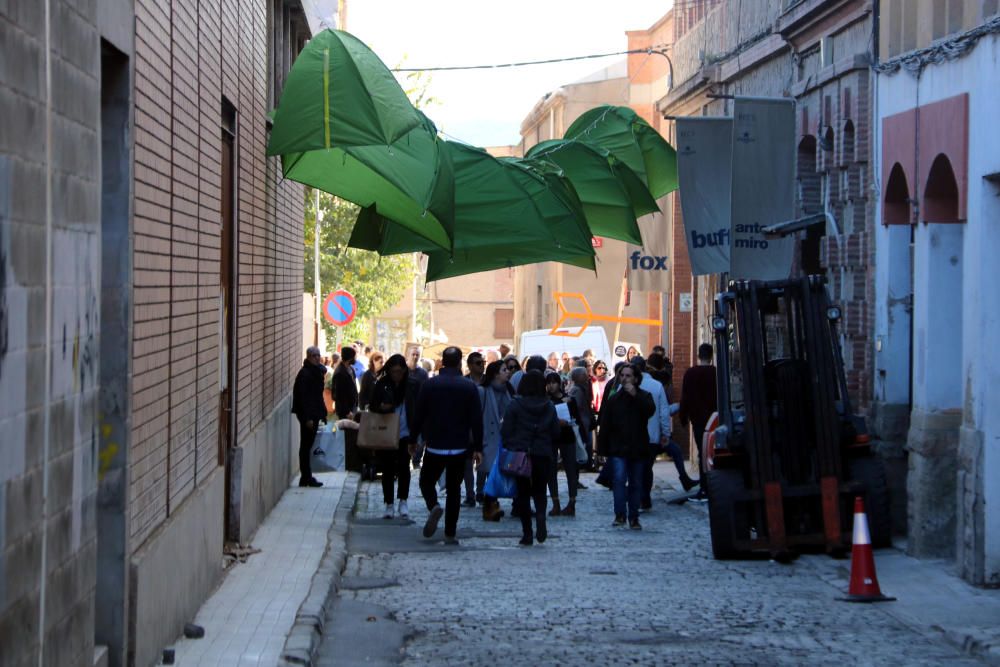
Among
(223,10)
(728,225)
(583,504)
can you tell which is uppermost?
(223,10)

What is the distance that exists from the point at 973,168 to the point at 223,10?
588 centimetres

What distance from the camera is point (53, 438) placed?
533 centimetres

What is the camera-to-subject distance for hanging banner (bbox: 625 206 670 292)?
25516 mm

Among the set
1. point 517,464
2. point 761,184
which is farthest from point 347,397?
point 517,464

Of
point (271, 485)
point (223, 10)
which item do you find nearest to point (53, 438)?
point (223, 10)

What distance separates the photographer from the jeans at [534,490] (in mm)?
14078

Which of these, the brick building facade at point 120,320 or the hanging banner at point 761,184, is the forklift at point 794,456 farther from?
the brick building facade at point 120,320

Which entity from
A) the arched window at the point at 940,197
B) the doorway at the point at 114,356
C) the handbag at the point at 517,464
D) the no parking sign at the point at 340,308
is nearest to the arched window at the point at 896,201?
the arched window at the point at 940,197

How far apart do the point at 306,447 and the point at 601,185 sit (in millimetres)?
4967

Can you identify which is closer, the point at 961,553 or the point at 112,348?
the point at 112,348

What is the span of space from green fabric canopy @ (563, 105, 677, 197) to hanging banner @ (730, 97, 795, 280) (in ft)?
12.2

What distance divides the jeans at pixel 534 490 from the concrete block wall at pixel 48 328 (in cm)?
801

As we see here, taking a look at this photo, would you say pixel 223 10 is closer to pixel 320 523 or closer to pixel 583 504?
pixel 320 523

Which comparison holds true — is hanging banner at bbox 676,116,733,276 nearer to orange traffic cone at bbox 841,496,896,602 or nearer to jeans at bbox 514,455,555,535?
jeans at bbox 514,455,555,535
